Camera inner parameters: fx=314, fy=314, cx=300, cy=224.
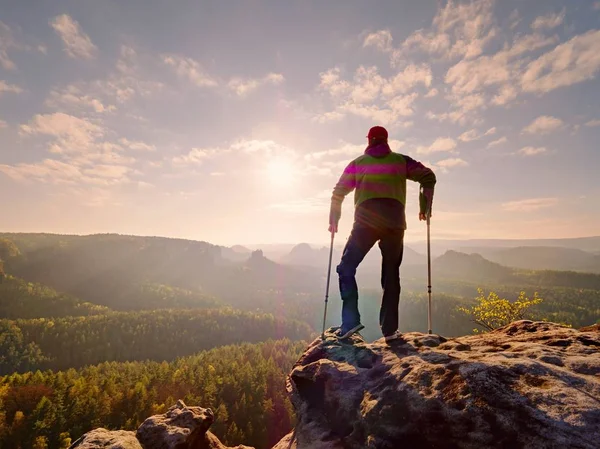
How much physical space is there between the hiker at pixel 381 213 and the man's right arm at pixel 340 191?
0.03 metres

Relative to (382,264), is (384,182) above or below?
above

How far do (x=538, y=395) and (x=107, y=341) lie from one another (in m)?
242

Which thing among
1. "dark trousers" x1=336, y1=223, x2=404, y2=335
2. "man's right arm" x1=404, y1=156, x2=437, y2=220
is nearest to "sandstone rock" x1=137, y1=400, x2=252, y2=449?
"dark trousers" x1=336, y1=223, x2=404, y2=335

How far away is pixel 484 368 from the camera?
17.0 ft

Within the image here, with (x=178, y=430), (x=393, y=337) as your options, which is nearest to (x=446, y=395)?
(x=393, y=337)

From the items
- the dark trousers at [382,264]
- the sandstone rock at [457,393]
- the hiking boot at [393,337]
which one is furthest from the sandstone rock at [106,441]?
the hiking boot at [393,337]

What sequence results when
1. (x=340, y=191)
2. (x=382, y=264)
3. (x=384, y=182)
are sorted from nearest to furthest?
(x=384, y=182)
(x=382, y=264)
(x=340, y=191)

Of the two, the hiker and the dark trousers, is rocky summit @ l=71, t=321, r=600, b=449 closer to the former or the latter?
the dark trousers

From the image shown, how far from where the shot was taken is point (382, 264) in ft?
27.7

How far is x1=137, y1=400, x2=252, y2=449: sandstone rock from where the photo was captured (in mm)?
8445

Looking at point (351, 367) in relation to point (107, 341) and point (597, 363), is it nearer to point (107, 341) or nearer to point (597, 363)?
point (597, 363)

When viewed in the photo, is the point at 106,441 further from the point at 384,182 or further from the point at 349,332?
the point at 384,182

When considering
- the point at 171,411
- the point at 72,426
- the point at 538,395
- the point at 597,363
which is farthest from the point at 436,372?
the point at 72,426

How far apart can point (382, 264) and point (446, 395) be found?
12.3ft
